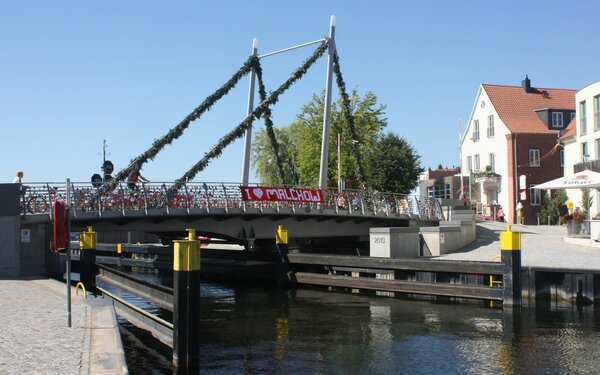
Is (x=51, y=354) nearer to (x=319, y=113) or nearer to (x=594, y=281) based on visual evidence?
(x=594, y=281)

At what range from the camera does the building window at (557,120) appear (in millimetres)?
55531

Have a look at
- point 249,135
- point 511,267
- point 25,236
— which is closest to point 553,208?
point 249,135

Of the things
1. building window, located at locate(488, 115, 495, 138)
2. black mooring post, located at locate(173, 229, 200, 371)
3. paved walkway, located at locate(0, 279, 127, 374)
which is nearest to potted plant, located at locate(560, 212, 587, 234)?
paved walkway, located at locate(0, 279, 127, 374)

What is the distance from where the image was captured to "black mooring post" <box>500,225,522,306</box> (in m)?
17.7

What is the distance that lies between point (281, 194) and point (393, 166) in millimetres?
24990

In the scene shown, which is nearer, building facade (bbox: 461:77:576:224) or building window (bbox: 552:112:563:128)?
building facade (bbox: 461:77:576:224)

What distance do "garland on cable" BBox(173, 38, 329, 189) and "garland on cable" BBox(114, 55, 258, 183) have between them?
2.84 feet

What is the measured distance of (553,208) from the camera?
48.7 m

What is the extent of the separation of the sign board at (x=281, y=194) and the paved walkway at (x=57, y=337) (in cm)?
1389

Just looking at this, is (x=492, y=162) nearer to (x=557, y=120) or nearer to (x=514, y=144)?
(x=514, y=144)

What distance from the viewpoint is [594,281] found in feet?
60.4

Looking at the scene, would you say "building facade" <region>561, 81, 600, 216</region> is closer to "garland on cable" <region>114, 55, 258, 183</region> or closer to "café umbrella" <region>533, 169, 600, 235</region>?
"café umbrella" <region>533, 169, 600, 235</region>

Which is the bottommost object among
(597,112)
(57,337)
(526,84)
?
(57,337)

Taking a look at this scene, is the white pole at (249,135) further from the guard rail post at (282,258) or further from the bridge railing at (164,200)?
the guard rail post at (282,258)
